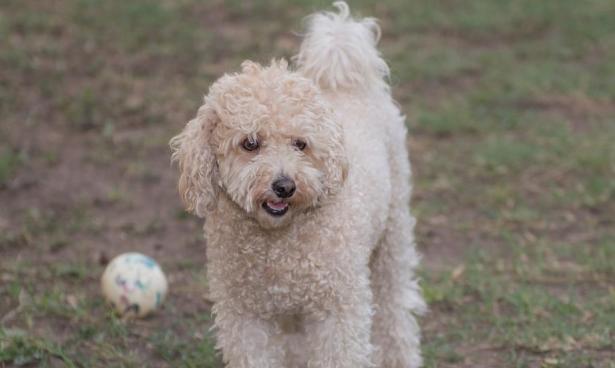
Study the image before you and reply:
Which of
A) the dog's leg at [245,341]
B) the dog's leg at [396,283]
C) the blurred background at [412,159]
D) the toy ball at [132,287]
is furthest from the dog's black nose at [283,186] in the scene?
the toy ball at [132,287]

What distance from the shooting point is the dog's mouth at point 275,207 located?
344 centimetres

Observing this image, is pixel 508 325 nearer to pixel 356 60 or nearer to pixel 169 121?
pixel 356 60

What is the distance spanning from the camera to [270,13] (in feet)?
33.0

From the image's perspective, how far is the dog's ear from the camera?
3.53 m

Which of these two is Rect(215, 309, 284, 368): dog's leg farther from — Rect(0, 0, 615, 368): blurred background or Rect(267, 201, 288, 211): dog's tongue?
Rect(0, 0, 615, 368): blurred background

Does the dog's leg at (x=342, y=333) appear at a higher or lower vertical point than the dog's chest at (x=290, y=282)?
lower

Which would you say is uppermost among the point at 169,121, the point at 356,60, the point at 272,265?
the point at 356,60

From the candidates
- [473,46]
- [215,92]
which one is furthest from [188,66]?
[215,92]

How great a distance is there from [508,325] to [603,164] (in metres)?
2.58

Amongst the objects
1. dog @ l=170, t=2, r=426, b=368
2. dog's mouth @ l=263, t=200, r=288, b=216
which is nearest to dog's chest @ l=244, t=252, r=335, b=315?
dog @ l=170, t=2, r=426, b=368

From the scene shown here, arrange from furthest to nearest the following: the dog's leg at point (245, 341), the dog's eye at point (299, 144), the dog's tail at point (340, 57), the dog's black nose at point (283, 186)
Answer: the dog's tail at point (340, 57) < the dog's leg at point (245, 341) < the dog's eye at point (299, 144) < the dog's black nose at point (283, 186)

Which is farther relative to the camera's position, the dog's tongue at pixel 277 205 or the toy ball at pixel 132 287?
the toy ball at pixel 132 287

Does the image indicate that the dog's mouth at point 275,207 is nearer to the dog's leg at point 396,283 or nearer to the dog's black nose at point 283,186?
the dog's black nose at point 283,186

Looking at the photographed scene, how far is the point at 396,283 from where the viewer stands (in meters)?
4.66
